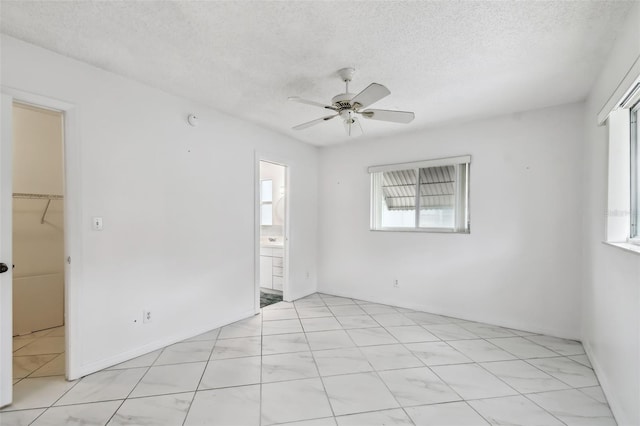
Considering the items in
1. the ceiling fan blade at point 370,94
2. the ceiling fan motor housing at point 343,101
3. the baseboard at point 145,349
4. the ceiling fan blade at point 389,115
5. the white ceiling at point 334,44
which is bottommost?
the baseboard at point 145,349

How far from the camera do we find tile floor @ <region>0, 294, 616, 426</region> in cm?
179

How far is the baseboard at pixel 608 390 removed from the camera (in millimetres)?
1659

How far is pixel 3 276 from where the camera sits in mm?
1869

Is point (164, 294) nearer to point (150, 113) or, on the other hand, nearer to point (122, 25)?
point (150, 113)

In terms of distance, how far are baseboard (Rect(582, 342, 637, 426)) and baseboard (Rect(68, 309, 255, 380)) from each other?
10.6 ft

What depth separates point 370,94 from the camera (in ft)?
6.66

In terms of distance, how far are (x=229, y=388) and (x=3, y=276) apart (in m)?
1.63

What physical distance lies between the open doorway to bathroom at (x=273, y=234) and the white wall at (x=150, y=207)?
2.75 ft

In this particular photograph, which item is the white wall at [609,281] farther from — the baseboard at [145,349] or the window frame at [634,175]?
the baseboard at [145,349]

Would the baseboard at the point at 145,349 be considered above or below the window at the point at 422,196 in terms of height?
below

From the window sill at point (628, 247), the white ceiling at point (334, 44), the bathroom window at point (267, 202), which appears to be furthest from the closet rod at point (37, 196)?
the window sill at point (628, 247)

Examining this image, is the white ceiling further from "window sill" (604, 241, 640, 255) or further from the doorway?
the doorway

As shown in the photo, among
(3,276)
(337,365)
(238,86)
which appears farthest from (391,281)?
(3,276)

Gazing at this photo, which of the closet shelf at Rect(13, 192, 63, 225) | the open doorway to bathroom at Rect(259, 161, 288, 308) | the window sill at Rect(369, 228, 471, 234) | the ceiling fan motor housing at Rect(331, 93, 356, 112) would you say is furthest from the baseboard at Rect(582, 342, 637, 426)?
the closet shelf at Rect(13, 192, 63, 225)
